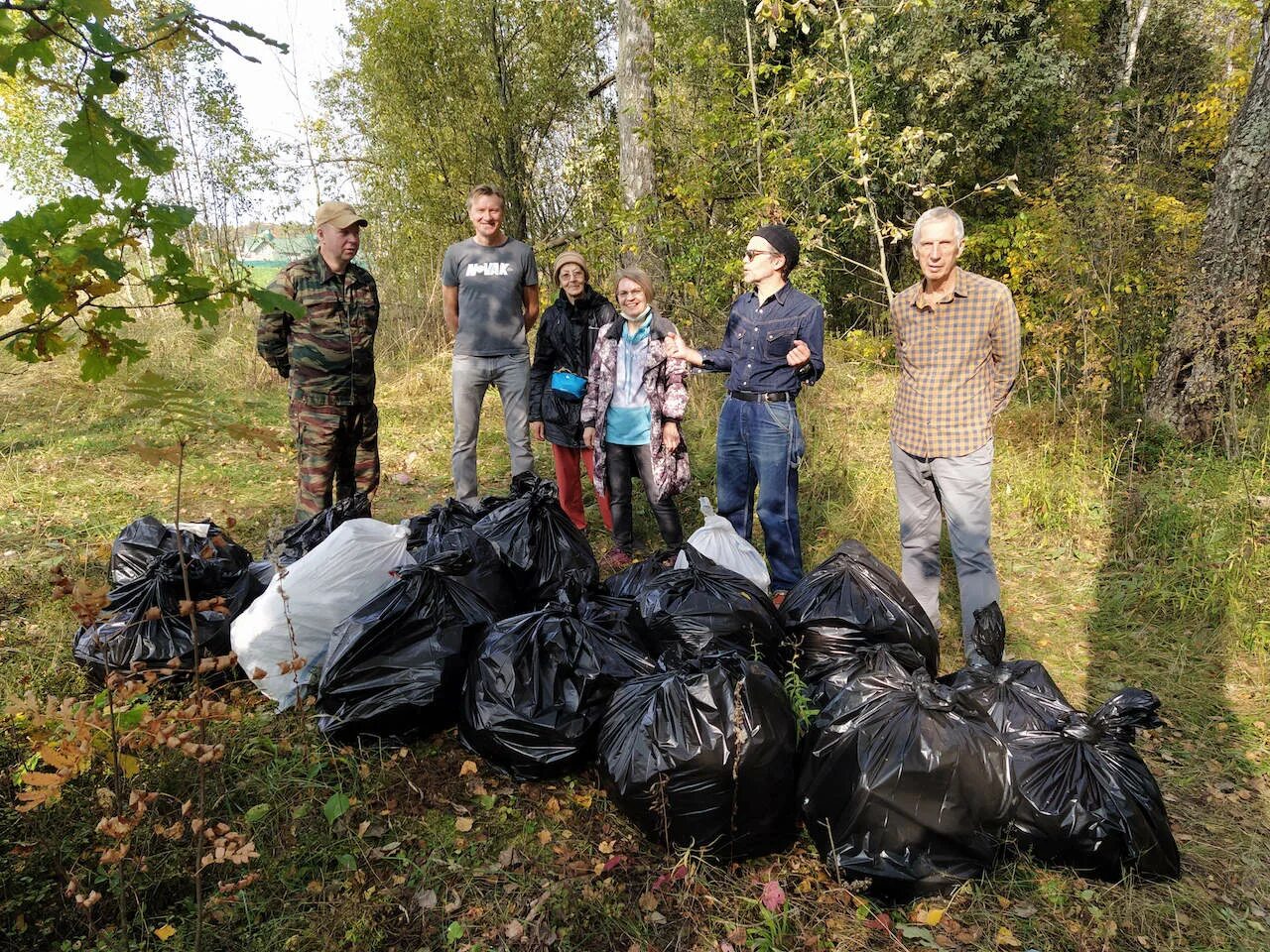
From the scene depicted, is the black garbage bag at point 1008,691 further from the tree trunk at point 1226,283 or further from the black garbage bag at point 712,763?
the tree trunk at point 1226,283

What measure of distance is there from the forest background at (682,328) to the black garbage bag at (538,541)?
2.68 ft

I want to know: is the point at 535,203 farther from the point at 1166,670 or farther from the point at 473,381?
the point at 1166,670

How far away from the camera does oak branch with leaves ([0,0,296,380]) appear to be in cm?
131

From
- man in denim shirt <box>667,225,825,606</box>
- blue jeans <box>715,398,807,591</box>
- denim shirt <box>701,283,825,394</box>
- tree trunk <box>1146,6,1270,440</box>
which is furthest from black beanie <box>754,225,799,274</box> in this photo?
tree trunk <box>1146,6,1270,440</box>

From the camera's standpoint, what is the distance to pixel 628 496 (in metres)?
4.04

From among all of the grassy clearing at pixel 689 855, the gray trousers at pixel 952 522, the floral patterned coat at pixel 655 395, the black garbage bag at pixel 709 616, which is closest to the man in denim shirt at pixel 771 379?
the floral patterned coat at pixel 655 395

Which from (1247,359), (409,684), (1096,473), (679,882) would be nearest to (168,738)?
(409,684)

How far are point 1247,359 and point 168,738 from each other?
19.2 ft

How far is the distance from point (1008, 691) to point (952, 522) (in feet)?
2.69

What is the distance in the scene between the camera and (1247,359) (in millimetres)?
4578

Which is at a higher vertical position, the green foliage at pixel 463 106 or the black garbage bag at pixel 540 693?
the green foliage at pixel 463 106

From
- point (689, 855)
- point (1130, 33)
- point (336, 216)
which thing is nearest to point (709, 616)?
point (689, 855)

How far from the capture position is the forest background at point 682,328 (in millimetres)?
1796

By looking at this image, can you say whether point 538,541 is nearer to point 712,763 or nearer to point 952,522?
point 712,763
